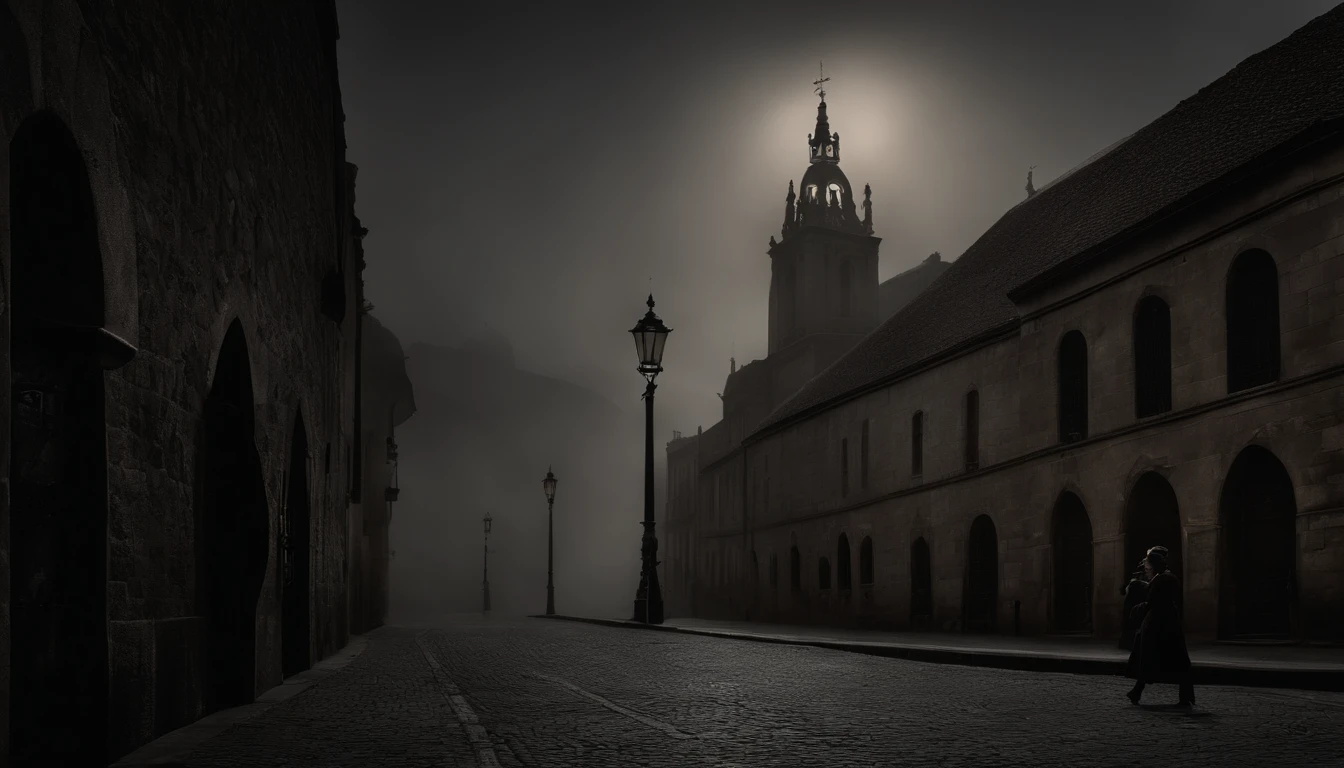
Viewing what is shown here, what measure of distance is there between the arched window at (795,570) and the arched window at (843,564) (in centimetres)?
475

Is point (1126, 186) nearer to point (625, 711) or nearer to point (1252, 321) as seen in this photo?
point (1252, 321)

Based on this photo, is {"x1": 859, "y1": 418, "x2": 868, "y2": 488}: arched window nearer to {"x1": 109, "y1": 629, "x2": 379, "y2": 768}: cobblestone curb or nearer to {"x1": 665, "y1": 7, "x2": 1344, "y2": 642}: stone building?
{"x1": 665, "y1": 7, "x2": 1344, "y2": 642}: stone building

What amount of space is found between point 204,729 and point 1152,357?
2032 cm

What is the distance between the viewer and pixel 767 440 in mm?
53531

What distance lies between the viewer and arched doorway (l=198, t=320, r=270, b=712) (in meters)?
9.54

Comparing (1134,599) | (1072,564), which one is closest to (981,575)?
(1072,564)

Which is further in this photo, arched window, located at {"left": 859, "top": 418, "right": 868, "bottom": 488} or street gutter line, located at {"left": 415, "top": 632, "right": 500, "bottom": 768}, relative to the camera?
arched window, located at {"left": 859, "top": 418, "right": 868, "bottom": 488}

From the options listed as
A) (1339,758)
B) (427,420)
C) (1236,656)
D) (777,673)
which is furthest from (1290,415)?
(427,420)

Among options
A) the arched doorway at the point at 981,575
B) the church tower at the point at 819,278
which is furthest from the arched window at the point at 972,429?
the church tower at the point at 819,278

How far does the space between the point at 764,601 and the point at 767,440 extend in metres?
6.68

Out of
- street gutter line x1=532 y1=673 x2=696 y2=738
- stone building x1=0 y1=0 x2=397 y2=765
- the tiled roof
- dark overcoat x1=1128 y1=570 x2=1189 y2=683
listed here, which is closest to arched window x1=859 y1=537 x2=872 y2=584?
the tiled roof

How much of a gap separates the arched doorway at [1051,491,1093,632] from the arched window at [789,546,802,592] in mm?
20640

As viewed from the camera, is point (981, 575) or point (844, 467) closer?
point (981, 575)

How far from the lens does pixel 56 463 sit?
612 cm
